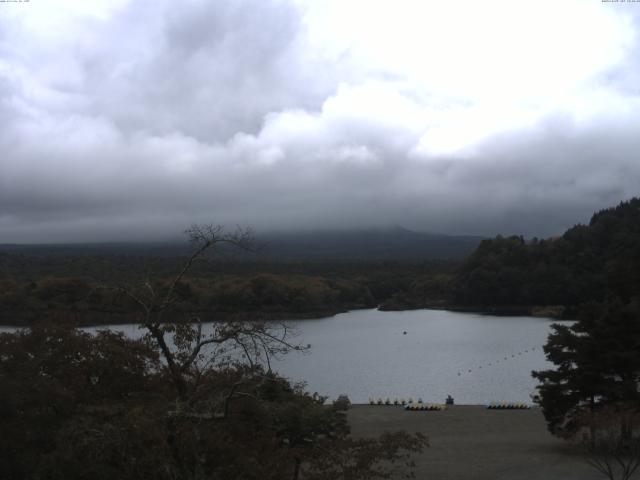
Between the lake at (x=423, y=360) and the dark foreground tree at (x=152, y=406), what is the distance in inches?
406

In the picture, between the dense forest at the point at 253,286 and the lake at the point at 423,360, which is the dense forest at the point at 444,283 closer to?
the dense forest at the point at 253,286

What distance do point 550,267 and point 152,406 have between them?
81.9 m

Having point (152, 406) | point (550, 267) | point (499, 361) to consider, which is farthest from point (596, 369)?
point (550, 267)

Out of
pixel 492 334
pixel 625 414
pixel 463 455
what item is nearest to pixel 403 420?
pixel 463 455

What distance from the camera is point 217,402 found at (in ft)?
23.3

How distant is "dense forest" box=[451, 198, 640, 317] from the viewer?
264ft

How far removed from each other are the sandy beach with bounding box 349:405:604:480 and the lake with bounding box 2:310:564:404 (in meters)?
5.87

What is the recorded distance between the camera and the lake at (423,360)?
3362 cm

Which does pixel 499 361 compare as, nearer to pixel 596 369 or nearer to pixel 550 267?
pixel 596 369

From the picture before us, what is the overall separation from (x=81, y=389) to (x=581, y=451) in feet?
42.7

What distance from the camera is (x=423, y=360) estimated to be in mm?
44906

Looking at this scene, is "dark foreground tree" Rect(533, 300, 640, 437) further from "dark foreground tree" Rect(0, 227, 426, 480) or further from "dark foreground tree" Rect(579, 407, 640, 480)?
"dark foreground tree" Rect(0, 227, 426, 480)

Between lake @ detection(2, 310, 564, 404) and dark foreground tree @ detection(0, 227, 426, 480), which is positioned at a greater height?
dark foreground tree @ detection(0, 227, 426, 480)

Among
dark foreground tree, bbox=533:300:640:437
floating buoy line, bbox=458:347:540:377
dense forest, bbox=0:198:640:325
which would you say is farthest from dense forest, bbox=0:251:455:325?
dark foreground tree, bbox=533:300:640:437
